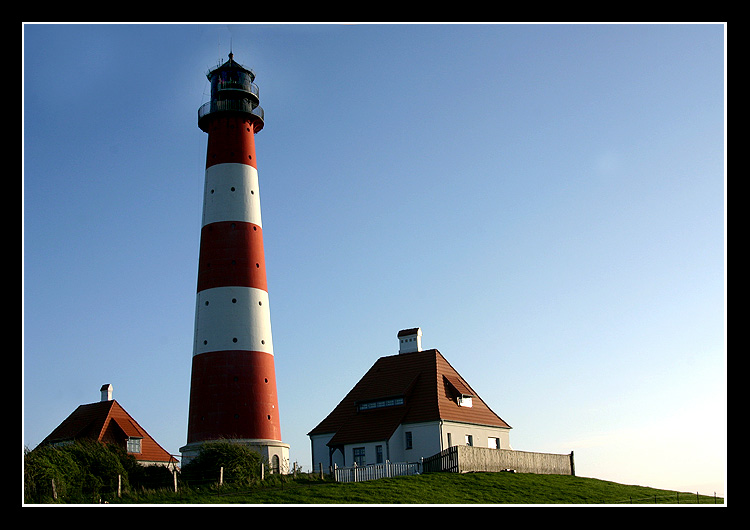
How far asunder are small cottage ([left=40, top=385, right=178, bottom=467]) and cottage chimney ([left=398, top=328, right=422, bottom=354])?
17.2 metres

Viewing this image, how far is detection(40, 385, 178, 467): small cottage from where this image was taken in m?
46.9

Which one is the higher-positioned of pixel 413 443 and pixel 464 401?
pixel 464 401

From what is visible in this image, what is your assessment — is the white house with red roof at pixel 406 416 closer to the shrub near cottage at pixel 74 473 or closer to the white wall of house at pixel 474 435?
the white wall of house at pixel 474 435

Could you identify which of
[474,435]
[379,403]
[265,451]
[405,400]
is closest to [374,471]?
[265,451]

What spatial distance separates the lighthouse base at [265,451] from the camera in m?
35.6

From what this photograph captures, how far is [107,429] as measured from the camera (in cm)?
4694

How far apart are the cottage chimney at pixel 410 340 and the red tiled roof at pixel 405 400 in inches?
33.0

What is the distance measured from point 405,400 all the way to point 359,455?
A: 3.85 meters

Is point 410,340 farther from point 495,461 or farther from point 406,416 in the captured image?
point 495,461

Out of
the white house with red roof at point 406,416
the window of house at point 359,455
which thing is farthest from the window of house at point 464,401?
the window of house at point 359,455

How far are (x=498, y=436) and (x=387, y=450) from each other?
8946mm

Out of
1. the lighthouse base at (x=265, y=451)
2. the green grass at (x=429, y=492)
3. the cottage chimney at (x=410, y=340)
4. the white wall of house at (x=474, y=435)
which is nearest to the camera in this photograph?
the green grass at (x=429, y=492)
